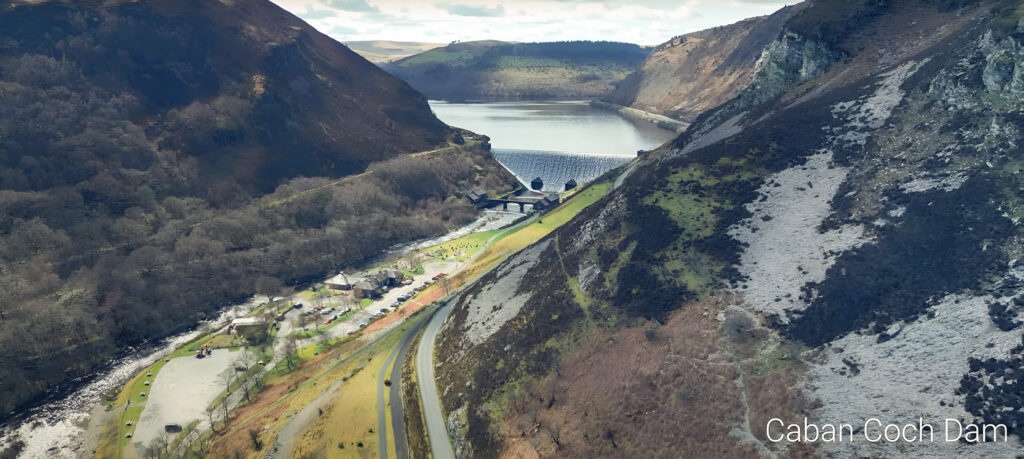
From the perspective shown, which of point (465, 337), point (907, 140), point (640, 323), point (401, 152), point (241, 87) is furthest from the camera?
point (401, 152)

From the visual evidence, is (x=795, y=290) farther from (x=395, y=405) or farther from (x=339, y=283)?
(x=339, y=283)

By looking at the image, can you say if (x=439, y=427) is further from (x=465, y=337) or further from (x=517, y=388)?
(x=465, y=337)

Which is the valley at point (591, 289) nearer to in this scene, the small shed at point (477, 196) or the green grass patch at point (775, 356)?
the green grass patch at point (775, 356)

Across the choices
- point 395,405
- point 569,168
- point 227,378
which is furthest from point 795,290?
point 569,168

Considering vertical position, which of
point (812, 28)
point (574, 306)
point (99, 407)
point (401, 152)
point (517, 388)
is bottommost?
point (99, 407)

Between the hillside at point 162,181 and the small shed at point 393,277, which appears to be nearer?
the hillside at point 162,181

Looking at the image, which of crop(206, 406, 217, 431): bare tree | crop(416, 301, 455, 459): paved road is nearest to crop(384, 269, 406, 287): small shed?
crop(416, 301, 455, 459): paved road

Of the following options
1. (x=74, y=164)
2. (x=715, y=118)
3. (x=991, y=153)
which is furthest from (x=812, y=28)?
(x=74, y=164)

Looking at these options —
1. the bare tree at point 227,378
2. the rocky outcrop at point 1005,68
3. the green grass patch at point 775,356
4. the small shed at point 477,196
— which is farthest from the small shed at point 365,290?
the rocky outcrop at point 1005,68
